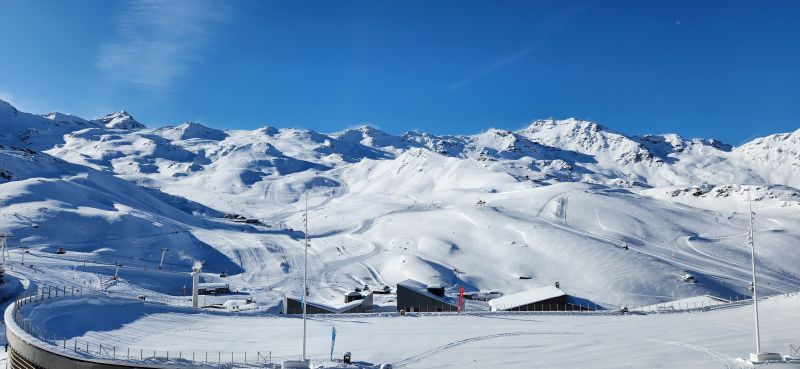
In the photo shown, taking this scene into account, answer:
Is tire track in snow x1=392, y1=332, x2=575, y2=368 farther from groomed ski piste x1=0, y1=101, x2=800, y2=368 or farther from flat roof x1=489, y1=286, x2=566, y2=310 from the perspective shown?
flat roof x1=489, y1=286, x2=566, y2=310

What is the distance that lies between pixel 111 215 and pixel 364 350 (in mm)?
96843

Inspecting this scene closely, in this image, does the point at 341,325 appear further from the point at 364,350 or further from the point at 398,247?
the point at 398,247

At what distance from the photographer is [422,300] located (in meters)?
58.0

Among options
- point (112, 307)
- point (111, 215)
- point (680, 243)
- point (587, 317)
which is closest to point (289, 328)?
point (112, 307)

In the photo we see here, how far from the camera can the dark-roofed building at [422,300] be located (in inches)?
2274

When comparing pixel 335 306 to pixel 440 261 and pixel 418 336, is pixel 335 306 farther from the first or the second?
pixel 440 261

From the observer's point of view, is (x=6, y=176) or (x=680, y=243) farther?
(x=6, y=176)

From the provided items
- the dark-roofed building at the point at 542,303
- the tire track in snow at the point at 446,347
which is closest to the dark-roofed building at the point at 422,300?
the dark-roofed building at the point at 542,303

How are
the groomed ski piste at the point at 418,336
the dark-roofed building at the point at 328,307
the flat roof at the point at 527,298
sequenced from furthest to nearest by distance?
the flat roof at the point at 527,298, the dark-roofed building at the point at 328,307, the groomed ski piste at the point at 418,336

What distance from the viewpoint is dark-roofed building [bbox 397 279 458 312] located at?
5775 cm

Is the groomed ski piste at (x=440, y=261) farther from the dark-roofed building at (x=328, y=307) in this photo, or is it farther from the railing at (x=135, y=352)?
the dark-roofed building at (x=328, y=307)

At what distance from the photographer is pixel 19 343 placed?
93.0 ft

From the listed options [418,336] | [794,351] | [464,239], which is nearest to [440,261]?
[464,239]

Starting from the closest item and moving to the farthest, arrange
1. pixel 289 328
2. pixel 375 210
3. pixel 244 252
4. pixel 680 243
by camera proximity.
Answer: pixel 289 328
pixel 244 252
pixel 680 243
pixel 375 210
